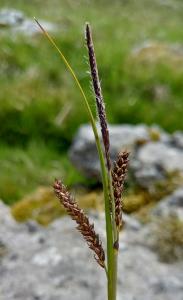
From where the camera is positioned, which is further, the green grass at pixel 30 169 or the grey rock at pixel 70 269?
the green grass at pixel 30 169

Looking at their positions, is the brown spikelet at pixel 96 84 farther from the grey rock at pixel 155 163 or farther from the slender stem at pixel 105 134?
the grey rock at pixel 155 163

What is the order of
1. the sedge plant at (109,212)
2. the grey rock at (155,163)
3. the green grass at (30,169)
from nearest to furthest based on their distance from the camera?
the sedge plant at (109,212), the grey rock at (155,163), the green grass at (30,169)

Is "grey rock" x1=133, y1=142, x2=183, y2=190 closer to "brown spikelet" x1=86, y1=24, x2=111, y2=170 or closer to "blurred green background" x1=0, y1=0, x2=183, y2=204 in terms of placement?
"blurred green background" x1=0, y1=0, x2=183, y2=204

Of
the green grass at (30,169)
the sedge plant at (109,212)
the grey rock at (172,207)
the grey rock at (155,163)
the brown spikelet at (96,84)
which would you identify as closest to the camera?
the brown spikelet at (96,84)


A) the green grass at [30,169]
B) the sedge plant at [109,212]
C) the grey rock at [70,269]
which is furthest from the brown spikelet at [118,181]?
the green grass at [30,169]

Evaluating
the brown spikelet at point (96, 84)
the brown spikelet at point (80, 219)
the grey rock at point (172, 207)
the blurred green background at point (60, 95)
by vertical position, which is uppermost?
the blurred green background at point (60, 95)

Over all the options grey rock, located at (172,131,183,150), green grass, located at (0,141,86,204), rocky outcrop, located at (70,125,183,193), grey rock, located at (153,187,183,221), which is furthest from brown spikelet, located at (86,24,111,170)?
grey rock, located at (172,131,183,150)
